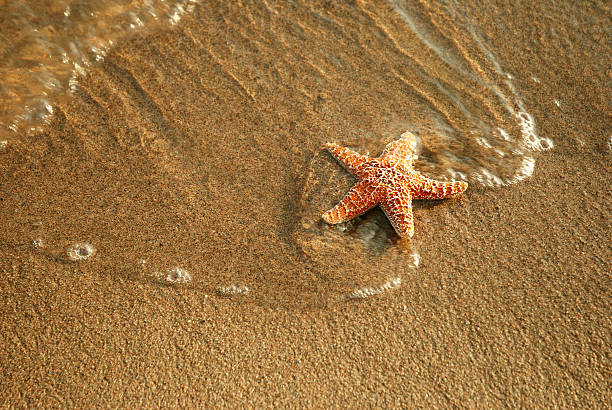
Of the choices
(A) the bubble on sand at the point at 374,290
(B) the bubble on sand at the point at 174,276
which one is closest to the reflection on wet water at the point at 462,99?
(A) the bubble on sand at the point at 374,290

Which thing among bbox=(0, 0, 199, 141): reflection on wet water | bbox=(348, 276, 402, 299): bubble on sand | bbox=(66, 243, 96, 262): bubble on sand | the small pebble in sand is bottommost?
bbox=(348, 276, 402, 299): bubble on sand

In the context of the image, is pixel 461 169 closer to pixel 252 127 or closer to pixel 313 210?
pixel 313 210

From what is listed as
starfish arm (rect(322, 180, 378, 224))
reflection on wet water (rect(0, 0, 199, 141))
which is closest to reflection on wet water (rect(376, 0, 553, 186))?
starfish arm (rect(322, 180, 378, 224))

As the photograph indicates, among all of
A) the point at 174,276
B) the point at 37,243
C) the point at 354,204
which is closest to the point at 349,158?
the point at 354,204

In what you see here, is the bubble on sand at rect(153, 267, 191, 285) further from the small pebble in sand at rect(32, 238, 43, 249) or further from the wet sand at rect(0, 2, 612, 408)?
the small pebble in sand at rect(32, 238, 43, 249)

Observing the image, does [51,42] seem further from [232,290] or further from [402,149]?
[402,149]
